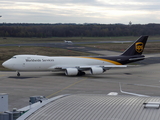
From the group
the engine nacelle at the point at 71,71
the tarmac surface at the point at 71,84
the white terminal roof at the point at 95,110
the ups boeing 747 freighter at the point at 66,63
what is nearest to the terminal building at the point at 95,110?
the white terminal roof at the point at 95,110

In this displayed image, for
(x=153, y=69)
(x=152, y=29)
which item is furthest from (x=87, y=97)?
(x=152, y=29)

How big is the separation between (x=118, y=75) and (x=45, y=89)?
1626 centimetres

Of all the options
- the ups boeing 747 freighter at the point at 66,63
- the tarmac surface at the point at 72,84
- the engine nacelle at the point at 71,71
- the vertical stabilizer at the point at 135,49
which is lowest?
the tarmac surface at the point at 72,84

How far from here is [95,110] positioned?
14.7 meters

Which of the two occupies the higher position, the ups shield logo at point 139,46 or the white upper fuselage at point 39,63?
the ups shield logo at point 139,46

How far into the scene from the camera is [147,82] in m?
43.8

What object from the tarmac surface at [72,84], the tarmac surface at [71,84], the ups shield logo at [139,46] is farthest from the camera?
the ups shield logo at [139,46]

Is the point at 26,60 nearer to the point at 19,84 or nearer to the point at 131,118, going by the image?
the point at 19,84

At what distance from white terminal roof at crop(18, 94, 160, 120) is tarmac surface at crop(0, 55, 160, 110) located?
15.0 meters

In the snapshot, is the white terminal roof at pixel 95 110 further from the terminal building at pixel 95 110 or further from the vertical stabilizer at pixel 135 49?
the vertical stabilizer at pixel 135 49

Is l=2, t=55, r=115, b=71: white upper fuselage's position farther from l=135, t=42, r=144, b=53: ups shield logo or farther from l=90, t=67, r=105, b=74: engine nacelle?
l=135, t=42, r=144, b=53: ups shield logo

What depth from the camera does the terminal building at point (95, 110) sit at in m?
13.8

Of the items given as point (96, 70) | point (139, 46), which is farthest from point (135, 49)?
point (96, 70)

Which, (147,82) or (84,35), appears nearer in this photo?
(147,82)
